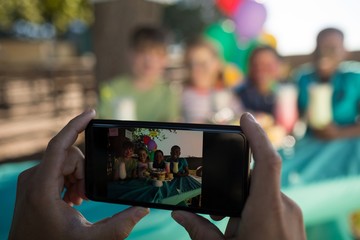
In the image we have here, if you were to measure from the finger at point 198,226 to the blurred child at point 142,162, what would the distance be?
9cm

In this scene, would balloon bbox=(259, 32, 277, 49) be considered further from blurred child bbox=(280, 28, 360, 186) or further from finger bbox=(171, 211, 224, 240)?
finger bbox=(171, 211, 224, 240)

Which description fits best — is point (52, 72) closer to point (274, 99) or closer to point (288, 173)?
point (274, 99)

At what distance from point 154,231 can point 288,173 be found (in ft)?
1.85

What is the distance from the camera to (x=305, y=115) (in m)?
1.77

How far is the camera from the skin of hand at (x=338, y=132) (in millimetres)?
1548

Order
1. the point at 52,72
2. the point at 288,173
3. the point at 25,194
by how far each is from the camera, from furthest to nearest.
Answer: the point at 52,72 → the point at 288,173 → the point at 25,194

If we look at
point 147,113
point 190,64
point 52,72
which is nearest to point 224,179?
point 147,113

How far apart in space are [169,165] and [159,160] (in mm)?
20

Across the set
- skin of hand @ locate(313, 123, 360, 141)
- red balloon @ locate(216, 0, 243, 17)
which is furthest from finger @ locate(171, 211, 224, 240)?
red balloon @ locate(216, 0, 243, 17)

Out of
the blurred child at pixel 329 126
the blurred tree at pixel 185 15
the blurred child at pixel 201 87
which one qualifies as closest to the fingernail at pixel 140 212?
the blurred child at pixel 329 126

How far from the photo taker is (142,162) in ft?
2.02

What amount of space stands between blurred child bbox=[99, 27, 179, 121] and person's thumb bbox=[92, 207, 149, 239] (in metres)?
1.42

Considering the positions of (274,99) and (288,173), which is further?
(274,99)

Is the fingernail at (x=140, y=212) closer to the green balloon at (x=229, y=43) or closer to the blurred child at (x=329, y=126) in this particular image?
the blurred child at (x=329, y=126)
